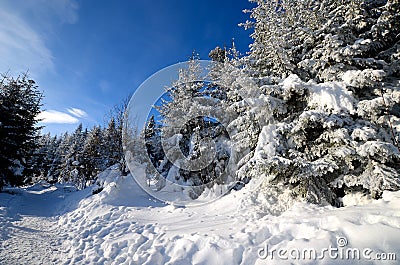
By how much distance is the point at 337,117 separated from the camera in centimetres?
607

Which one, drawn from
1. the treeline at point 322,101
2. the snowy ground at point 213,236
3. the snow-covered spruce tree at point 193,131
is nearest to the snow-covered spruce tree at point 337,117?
the treeline at point 322,101

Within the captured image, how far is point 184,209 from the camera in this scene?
867 centimetres

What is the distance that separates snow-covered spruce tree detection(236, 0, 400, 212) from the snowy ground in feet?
2.31

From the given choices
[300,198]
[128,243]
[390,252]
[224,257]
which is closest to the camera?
[390,252]

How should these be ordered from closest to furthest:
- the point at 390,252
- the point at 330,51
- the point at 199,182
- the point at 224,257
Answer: the point at 390,252 → the point at 224,257 → the point at 330,51 → the point at 199,182

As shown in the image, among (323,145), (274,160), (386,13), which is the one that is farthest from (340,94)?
(386,13)

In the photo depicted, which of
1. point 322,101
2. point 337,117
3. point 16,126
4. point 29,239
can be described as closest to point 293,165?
point 337,117

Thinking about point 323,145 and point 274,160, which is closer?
point 274,160

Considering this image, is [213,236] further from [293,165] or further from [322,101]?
[322,101]

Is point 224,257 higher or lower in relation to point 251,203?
lower

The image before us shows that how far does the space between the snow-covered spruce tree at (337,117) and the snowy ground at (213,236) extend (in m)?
0.70

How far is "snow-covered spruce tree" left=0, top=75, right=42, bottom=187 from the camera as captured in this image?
48.4ft

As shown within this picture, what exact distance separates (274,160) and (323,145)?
6.33 feet

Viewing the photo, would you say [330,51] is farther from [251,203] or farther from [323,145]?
[251,203]
